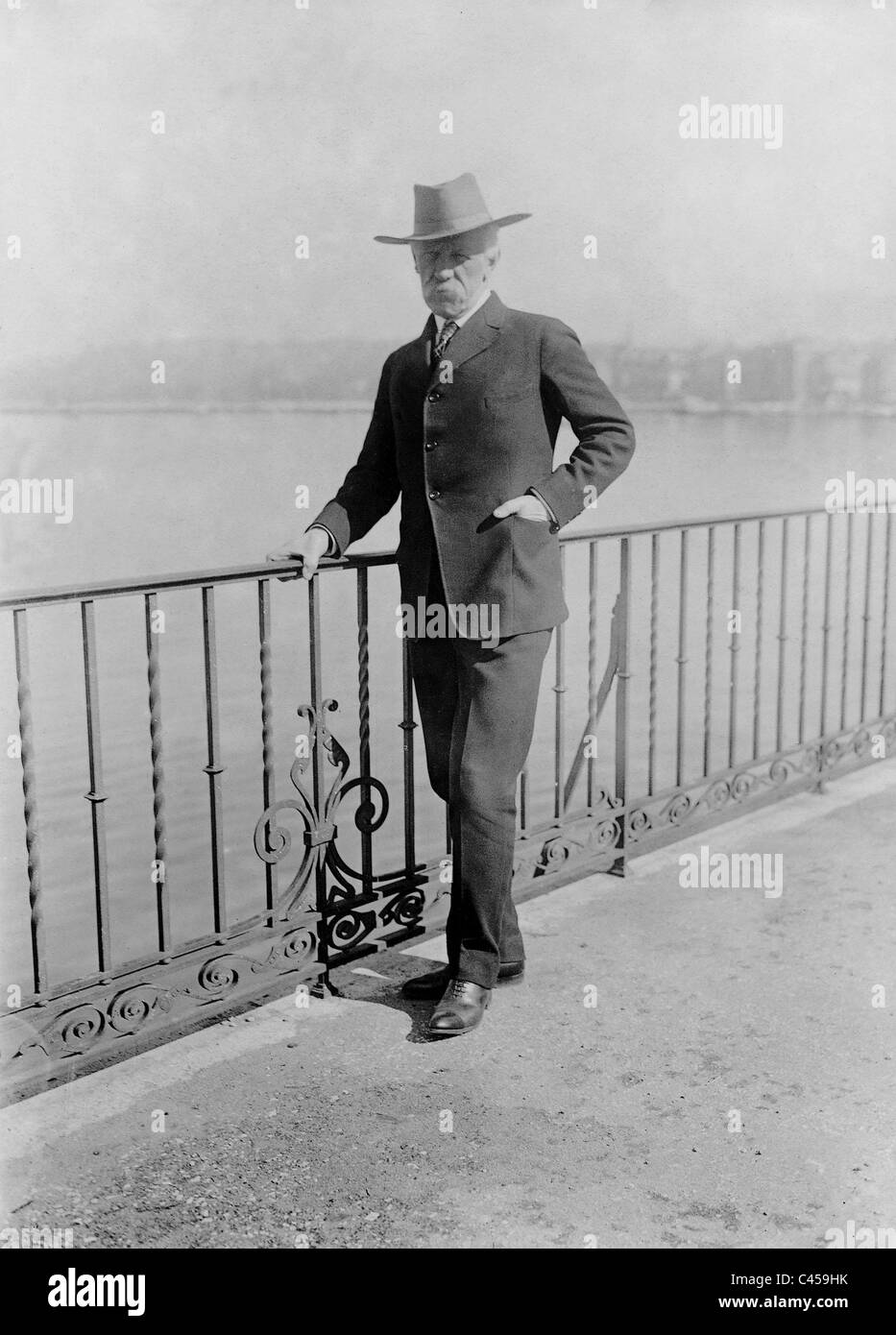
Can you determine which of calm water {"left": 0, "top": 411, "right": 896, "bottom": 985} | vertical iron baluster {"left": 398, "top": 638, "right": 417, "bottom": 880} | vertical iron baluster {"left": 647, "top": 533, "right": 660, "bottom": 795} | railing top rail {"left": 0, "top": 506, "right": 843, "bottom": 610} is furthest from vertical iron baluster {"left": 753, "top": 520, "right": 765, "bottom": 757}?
vertical iron baluster {"left": 398, "top": 638, "right": 417, "bottom": 880}

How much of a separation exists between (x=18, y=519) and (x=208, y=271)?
5.48 metres

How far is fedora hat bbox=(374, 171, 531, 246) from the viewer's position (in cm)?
300

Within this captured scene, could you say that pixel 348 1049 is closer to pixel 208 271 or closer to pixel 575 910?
pixel 575 910

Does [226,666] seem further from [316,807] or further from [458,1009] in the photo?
[458,1009]

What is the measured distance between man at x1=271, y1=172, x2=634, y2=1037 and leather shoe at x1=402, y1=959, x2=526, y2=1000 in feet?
0.28

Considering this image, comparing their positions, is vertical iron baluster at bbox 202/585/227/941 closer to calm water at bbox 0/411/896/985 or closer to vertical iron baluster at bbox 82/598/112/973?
vertical iron baluster at bbox 82/598/112/973

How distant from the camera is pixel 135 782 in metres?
6.88

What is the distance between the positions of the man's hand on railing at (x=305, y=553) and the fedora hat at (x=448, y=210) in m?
0.74

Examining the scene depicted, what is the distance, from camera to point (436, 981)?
341 cm

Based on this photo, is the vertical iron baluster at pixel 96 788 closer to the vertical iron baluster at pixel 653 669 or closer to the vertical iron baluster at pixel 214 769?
the vertical iron baluster at pixel 214 769

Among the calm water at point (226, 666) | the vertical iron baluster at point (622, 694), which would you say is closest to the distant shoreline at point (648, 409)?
Result: the calm water at point (226, 666)

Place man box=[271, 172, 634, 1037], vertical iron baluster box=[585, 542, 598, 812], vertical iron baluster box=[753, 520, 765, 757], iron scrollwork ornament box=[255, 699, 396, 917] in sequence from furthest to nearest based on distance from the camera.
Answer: vertical iron baluster box=[753, 520, 765, 757]
vertical iron baluster box=[585, 542, 598, 812]
iron scrollwork ornament box=[255, 699, 396, 917]
man box=[271, 172, 634, 1037]
